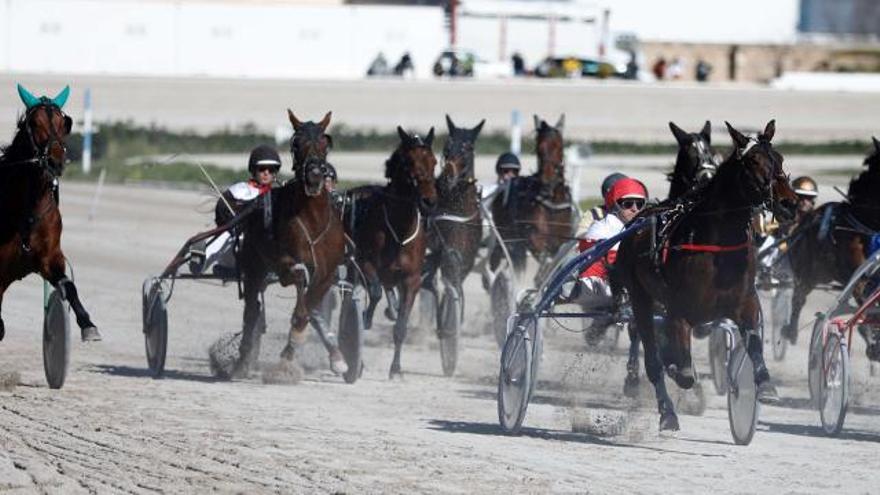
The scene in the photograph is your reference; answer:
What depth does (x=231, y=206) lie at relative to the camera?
14.3m

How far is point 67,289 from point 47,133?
955 millimetres

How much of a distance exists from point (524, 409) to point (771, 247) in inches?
193

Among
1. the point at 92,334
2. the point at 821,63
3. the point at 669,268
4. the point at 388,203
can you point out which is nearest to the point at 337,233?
the point at 388,203

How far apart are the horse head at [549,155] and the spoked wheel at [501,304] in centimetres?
143

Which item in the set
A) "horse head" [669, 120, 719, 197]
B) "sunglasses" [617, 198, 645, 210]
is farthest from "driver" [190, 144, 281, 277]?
"horse head" [669, 120, 719, 197]

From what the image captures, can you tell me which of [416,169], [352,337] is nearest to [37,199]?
[352,337]

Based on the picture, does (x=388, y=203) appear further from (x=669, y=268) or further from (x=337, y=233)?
(x=669, y=268)

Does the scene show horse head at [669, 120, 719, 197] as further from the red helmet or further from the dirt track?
the dirt track

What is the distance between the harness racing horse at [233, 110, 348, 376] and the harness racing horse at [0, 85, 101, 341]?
5.73 feet

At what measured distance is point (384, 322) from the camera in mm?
18156

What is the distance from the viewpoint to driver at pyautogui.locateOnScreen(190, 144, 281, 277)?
14.2m

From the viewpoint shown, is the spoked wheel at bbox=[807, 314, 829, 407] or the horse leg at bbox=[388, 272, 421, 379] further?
the horse leg at bbox=[388, 272, 421, 379]

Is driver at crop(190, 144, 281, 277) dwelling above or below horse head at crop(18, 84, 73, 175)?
below

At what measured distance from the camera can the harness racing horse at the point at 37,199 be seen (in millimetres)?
11914
